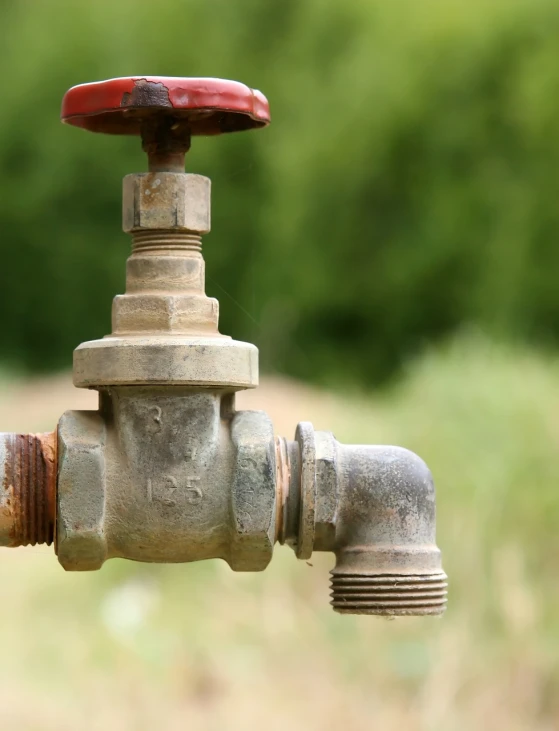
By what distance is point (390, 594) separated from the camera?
0.93 metres

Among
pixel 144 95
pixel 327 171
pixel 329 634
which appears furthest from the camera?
pixel 327 171

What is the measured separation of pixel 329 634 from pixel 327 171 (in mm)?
3729

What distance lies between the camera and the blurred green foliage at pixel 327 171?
18.2ft

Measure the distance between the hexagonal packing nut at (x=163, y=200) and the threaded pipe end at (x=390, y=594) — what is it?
31 cm

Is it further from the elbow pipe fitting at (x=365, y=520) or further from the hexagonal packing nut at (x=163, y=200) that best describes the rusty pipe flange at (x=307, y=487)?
the hexagonal packing nut at (x=163, y=200)

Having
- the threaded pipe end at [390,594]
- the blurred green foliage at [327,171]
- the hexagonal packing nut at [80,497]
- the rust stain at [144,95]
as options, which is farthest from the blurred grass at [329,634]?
the blurred green foliage at [327,171]

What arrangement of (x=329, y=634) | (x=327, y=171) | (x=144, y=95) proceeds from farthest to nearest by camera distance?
(x=327, y=171) → (x=329, y=634) → (x=144, y=95)

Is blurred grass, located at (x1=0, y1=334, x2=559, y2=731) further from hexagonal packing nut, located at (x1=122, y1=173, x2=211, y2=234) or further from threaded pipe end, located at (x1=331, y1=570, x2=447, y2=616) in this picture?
hexagonal packing nut, located at (x1=122, y1=173, x2=211, y2=234)

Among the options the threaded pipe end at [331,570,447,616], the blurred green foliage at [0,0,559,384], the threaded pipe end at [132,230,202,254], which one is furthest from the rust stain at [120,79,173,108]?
the blurred green foliage at [0,0,559,384]

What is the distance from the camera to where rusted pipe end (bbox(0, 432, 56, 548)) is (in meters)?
0.89

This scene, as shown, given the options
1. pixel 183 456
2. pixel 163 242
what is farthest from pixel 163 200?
pixel 183 456

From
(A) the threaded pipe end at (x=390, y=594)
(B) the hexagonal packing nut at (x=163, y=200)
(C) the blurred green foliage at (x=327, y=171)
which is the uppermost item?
(C) the blurred green foliage at (x=327, y=171)

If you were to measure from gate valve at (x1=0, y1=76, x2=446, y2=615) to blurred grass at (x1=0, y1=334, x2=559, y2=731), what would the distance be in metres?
1.62

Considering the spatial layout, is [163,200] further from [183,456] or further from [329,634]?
[329,634]
